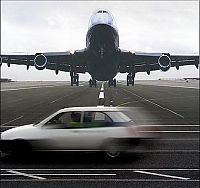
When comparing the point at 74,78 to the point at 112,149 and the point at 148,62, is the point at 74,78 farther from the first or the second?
the point at 148,62

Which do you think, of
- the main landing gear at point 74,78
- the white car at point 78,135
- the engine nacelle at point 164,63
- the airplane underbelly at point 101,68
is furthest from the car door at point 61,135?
the engine nacelle at point 164,63

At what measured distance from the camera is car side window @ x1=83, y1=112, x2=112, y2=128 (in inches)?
130

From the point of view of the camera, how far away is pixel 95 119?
11.6ft

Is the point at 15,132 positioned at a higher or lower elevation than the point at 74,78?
lower

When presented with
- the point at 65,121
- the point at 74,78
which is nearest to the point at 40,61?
the point at 74,78

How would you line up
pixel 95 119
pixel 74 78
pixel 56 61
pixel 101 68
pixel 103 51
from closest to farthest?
pixel 95 119 < pixel 74 78 < pixel 103 51 < pixel 101 68 < pixel 56 61

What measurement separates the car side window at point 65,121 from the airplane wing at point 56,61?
8585 millimetres

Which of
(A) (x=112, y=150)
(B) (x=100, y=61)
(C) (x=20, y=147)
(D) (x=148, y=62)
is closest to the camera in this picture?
(C) (x=20, y=147)

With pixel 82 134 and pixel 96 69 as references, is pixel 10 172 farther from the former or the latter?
pixel 82 134

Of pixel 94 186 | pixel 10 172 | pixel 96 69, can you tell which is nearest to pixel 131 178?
pixel 94 186

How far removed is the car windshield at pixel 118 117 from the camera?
11.2 ft

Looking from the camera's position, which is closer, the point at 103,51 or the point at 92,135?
the point at 92,135

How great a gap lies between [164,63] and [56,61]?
409 inches

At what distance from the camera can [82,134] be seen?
305 centimetres
